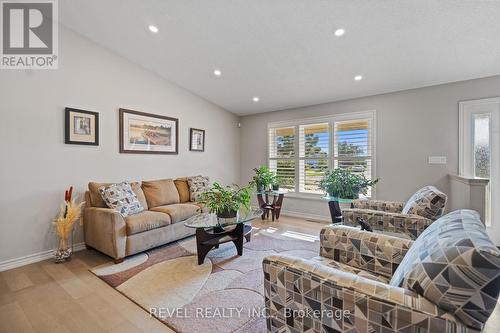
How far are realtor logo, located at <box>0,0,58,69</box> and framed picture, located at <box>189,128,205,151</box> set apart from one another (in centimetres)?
232

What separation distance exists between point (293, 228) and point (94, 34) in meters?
4.29

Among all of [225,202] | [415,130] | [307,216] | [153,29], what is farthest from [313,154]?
[153,29]

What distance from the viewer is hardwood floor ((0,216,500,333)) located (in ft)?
5.55

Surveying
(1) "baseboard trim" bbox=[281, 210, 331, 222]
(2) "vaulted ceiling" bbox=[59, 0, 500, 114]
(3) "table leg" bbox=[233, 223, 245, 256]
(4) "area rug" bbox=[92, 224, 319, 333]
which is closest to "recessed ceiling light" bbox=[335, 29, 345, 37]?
(2) "vaulted ceiling" bbox=[59, 0, 500, 114]

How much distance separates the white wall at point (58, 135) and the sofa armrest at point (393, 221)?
131 inches

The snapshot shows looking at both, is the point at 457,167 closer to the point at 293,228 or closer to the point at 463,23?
the point at 463,23

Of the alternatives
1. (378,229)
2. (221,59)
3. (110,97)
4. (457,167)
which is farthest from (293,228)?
(110,97)

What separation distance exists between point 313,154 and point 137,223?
3.52m

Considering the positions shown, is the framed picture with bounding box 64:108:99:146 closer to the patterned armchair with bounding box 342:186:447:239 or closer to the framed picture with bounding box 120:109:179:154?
the framed picture with bounding box 120:109:179:154

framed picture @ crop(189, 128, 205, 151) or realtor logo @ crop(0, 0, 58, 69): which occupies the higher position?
realtor logo @ crop(0, 0, 58, 69)

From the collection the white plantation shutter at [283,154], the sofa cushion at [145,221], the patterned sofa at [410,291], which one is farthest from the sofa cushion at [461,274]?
the white plantation shutter at [283,154]

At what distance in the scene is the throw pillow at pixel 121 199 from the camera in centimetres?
294

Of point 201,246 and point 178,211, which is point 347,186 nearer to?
point 201,246

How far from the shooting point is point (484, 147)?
3232 millimetres
